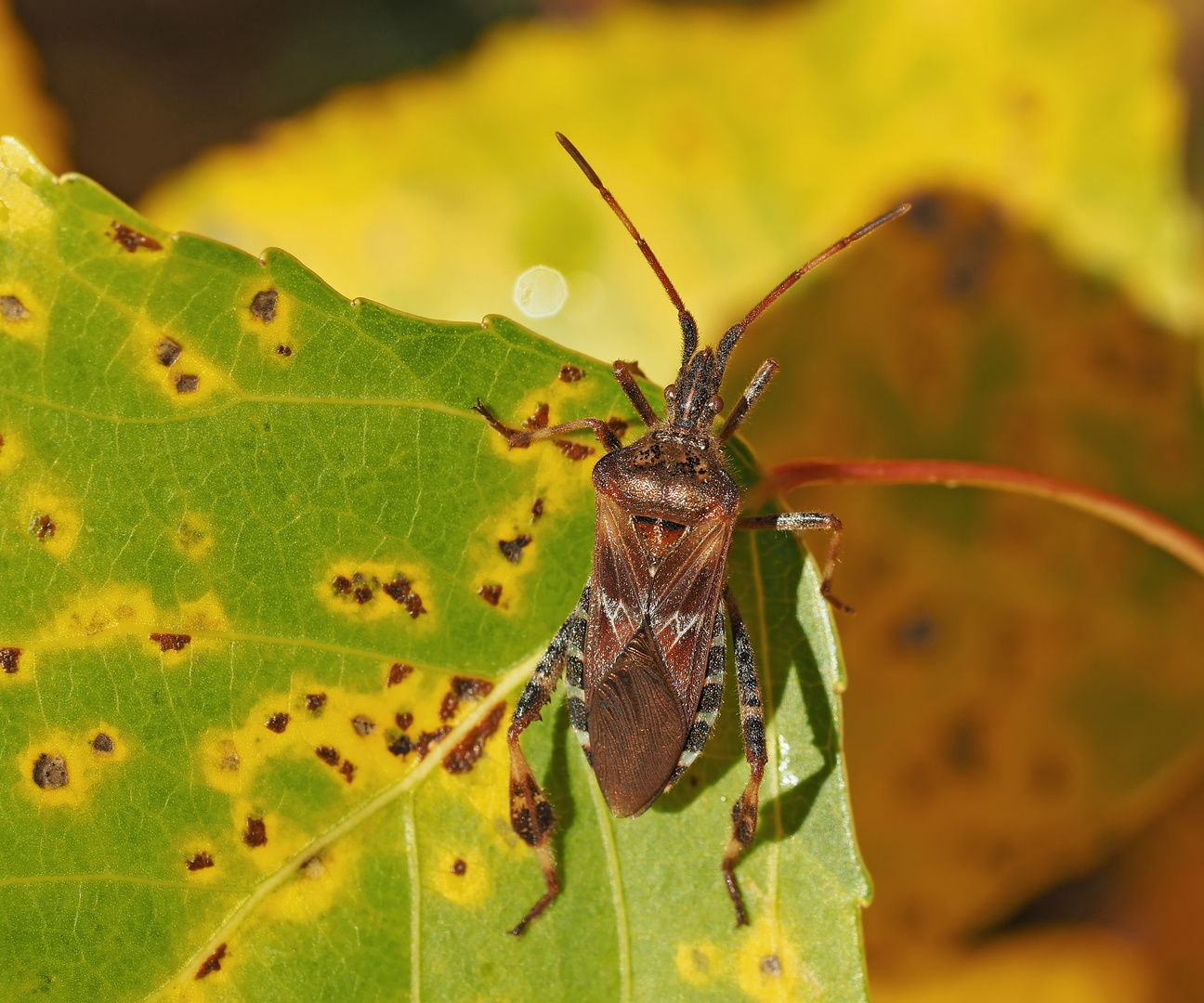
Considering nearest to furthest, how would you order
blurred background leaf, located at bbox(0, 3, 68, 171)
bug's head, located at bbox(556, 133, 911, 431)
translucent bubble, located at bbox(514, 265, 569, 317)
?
bug's head, located at bbox(556, 133, 911, 431) → translucent bubble, located at bbox(514, 265, 569, 317) → blurred background leaf, located at bbox(0, 3, 68, 171)

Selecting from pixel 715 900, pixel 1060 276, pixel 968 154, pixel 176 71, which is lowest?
pixel 715 900

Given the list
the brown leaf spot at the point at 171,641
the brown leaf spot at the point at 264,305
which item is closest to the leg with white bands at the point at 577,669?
the brown leaf spot at the point at 171,641

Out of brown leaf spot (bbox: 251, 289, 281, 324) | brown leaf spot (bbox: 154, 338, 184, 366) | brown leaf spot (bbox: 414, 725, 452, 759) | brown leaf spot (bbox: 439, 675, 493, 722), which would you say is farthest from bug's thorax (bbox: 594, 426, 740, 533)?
brown leaf spot (bbox: 154, 338, 184, 366)

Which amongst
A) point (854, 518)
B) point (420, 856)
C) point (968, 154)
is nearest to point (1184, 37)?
point (968, 154)

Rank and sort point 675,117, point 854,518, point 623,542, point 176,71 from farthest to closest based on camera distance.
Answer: point 176,71 < point 675,117 < point 854,518 < point 623,542

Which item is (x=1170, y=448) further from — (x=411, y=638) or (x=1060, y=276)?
(x=411, y=638)

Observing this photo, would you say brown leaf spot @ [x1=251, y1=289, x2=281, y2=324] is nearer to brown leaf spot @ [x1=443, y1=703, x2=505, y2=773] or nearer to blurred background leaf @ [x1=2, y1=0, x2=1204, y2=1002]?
brown leaf spot @ [x1=443, y1=703, x2=505, y2=773]

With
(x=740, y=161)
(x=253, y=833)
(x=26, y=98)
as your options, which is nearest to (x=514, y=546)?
(x=253, y=833)

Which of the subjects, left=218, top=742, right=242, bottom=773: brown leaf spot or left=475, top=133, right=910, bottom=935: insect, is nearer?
left=218, top=742, right=242, bottom=773: brown leaf spot
